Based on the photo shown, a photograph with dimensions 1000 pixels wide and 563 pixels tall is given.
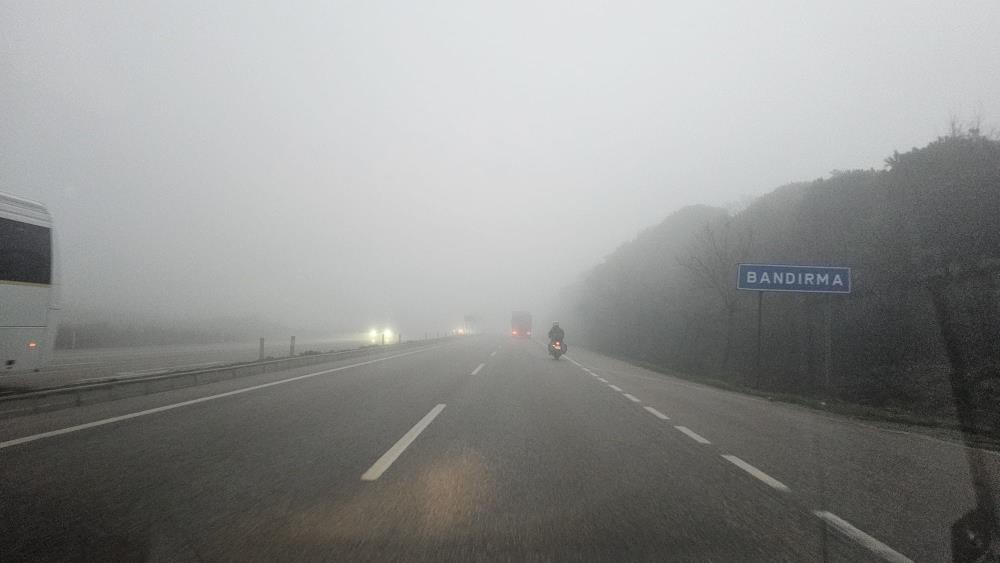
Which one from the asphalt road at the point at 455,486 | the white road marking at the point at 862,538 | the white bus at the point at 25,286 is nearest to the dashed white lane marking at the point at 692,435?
the asphalt road at the point at 455,486

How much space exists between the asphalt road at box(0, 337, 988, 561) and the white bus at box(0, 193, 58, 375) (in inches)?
107

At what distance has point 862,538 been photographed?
12.7 ft

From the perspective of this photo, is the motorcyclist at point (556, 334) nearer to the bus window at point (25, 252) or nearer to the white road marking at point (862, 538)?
the bus window at point (25, 252)

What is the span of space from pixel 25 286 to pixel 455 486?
34.2 feet

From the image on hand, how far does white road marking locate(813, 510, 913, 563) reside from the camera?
3.54 metres

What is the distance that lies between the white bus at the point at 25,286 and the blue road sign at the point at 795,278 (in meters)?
19.6

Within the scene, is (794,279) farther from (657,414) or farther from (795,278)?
(657,414)

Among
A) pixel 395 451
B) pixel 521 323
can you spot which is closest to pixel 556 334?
pixel 395 451

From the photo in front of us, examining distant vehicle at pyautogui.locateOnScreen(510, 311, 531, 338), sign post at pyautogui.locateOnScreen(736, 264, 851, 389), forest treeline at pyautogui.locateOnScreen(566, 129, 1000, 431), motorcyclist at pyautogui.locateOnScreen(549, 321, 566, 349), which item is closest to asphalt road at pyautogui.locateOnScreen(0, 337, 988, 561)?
forest treeline at pyautogui.locateOnScreen(566, 129, 1000, 431)

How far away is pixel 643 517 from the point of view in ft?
13.7

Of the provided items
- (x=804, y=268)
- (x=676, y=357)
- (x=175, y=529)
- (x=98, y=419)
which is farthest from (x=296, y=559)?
(x=676, y=357)

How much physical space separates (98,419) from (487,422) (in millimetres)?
5516

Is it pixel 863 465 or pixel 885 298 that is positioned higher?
pixel 885 298

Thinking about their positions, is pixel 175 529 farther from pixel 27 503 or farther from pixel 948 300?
pixel 948 300
